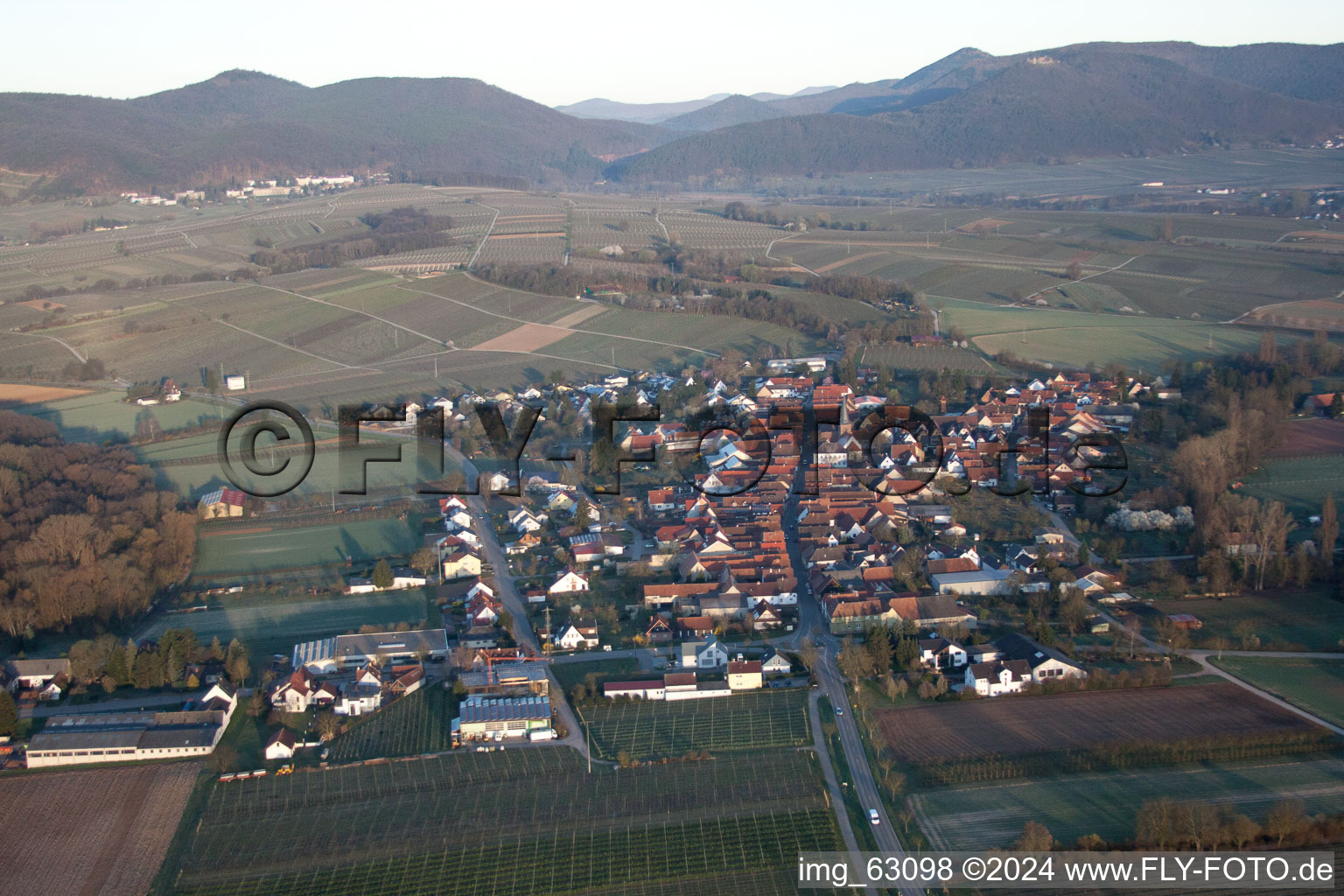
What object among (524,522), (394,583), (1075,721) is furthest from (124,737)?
(1075,721)

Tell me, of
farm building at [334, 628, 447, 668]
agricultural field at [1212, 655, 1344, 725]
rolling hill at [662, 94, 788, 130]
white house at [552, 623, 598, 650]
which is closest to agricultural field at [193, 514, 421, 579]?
farm building at [334, 628, 447, 668]

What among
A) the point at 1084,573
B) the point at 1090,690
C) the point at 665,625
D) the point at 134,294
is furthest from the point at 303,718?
the point at 134,294

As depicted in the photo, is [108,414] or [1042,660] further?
[108,414]

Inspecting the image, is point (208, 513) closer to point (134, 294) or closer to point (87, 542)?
point (87, 542)

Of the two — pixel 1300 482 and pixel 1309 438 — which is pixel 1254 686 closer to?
pixel 1300 482

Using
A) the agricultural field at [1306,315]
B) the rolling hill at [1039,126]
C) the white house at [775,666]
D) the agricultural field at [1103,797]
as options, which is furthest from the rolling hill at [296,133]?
the agricultural field at [1103,797]
